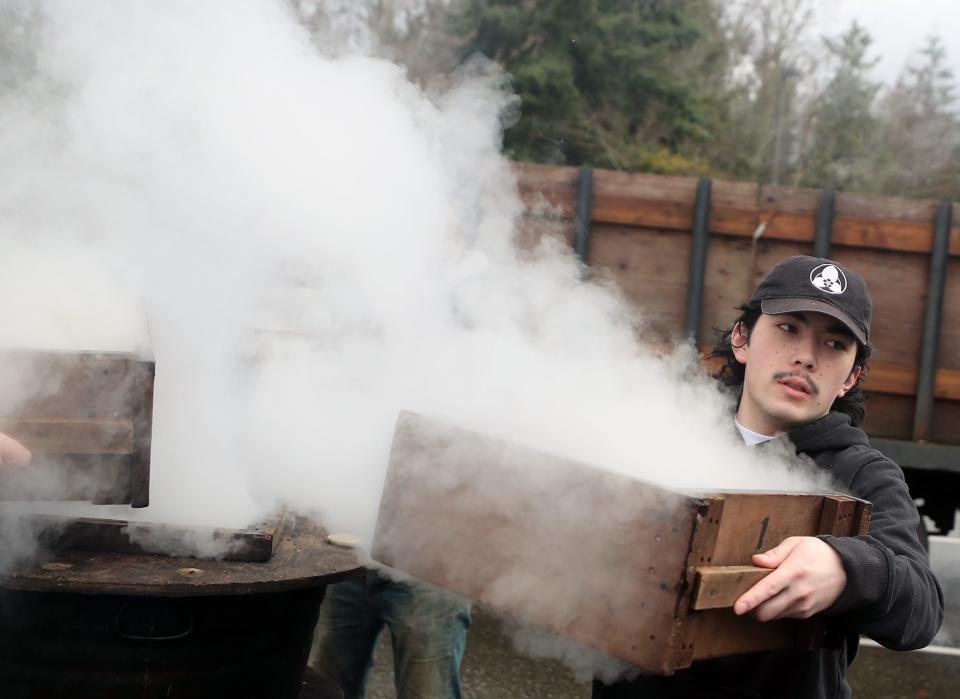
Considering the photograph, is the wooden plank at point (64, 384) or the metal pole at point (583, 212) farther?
the metal pole at point (583, 212)

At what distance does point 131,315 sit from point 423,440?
83cm

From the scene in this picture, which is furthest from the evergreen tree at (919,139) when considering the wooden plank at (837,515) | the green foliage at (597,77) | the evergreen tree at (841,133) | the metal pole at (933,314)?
the wooden plank at (837,515)

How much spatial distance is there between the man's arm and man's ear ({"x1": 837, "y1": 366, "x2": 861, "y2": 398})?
0.42m

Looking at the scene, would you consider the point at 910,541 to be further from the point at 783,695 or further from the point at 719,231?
the point at 719,231

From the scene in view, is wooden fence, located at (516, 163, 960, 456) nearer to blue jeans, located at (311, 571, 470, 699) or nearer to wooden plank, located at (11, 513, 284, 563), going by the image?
blue jeans, located at (311, 571, 470, 699)

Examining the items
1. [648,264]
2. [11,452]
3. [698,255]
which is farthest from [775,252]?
[11,452]

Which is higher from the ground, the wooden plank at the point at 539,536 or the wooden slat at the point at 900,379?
the wooden slat at the point at 900,379

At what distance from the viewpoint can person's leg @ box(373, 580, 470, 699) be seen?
2.78 meters

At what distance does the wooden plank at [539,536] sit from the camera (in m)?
1.41

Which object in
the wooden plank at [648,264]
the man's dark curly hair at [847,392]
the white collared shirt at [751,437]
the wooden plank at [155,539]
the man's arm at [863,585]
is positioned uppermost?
the wooden plank at [648,264]

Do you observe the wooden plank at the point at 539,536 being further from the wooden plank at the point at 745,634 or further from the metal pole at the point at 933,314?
the metal pole at the point at 933,314

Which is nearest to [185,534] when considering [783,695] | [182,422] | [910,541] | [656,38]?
[182,422]

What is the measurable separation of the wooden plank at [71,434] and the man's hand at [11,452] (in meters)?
0.04

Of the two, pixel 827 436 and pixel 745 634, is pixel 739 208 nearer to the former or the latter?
pixel 827 436
